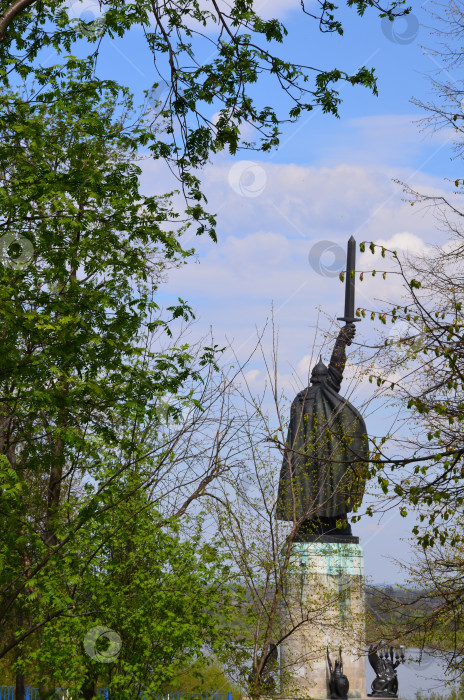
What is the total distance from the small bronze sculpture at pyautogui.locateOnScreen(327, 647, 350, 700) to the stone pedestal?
214 mm

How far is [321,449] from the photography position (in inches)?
680

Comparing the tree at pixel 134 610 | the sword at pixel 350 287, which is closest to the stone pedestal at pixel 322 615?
the tree at pixel 134 610

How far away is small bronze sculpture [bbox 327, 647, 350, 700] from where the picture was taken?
16438 millimetres

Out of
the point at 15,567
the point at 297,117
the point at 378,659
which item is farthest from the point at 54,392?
the point at 378,659

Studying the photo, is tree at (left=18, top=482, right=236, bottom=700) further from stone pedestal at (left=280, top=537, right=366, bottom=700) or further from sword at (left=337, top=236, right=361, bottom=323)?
sword at (left=337, top=236, right=361, bottom=323)

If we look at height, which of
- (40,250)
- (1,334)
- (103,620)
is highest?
(40,250)

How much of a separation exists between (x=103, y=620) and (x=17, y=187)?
709cm

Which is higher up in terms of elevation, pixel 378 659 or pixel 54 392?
pixel 54 392

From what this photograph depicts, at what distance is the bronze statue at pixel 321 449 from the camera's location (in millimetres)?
16469

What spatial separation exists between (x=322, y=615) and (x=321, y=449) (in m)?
3.02

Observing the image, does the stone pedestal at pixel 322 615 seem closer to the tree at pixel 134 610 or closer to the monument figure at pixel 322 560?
the monument figure at pixel 322 560

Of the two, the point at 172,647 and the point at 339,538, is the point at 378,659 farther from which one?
the point at 172,647

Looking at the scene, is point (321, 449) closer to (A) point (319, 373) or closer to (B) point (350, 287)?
(A) point (319, 373)

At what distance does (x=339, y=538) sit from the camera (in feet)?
58.2
